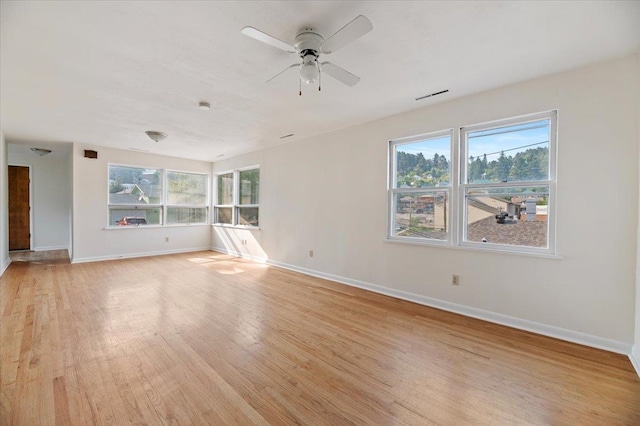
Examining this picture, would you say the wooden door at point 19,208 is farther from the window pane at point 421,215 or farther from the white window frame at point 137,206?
the window pane at point 421,215

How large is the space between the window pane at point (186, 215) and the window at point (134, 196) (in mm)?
234

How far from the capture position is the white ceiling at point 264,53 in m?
1.85

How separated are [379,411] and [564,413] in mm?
1138

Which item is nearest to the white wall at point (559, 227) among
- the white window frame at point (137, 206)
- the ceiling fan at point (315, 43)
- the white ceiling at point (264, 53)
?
the white ceiling at point (264, 53)

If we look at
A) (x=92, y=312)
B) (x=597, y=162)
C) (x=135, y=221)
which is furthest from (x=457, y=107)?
(x=135, y=221)

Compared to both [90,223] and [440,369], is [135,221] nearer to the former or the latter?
[90,223]

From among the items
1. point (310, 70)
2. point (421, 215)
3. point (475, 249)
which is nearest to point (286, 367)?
point (310, 70)

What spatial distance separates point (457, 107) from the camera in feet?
10.8

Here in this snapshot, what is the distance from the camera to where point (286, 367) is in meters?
2.13

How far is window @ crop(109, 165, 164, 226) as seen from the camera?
20.6 feet

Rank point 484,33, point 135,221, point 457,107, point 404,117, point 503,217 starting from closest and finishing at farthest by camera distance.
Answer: point 484,33 < point 503,217 < point 457,107 < point 404,117 < point 135,221

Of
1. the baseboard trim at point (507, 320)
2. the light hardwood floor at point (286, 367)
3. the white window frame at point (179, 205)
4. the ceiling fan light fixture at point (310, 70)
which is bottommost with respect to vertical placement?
the light hardwood floor at point (286, 367)

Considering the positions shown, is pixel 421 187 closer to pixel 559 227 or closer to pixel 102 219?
pixel 559 227

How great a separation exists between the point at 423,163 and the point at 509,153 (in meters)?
0.96
